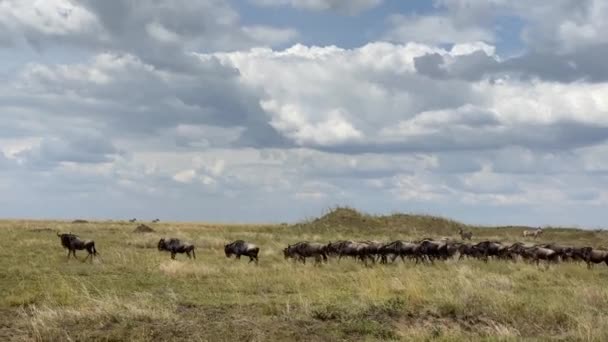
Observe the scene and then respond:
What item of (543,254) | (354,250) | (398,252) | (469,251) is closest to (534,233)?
(469,251)

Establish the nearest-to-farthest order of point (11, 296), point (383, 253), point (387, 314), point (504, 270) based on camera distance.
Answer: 1. point (387, 314)
2. point (11, 296)
3. point (504, 270)
4. point (383, 253)

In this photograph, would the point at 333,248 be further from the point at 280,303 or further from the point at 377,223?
the point at 377,223

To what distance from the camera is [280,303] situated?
15.0m

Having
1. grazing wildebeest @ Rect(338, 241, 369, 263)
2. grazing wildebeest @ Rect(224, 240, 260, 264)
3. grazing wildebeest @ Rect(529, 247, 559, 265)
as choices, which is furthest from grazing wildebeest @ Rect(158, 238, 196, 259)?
grazing wildebeest @ Rect(529, 247, 559, 265)

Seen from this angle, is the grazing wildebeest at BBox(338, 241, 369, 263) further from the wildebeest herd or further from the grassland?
the grassland

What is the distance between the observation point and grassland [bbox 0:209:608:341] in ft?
40.1

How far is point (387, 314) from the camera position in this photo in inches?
551

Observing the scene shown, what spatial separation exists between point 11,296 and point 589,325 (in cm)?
1277

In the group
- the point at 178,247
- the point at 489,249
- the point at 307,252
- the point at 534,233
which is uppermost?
the point at 534,233

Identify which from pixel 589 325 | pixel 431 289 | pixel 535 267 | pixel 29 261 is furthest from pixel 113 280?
pixel 535 267

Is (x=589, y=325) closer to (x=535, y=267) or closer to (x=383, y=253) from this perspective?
(x=535, y=267)

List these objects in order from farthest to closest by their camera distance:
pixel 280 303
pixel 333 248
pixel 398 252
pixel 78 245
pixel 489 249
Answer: pixel 489 249
pixel 333 248
pixel 398 252
pixel 78 245
pixel 280 303

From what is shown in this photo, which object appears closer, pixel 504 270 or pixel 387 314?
pixel 387 314

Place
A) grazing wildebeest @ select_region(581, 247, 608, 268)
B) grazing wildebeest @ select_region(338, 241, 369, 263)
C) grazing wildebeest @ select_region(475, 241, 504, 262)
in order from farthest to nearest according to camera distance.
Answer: grazing wildebeest @ select_region(475, 241, 504, 262), grazing wildebeest @ select_region(581, 247, 608, 268), grazing wildebeest @ select_region(338, 241, 369, 263)
